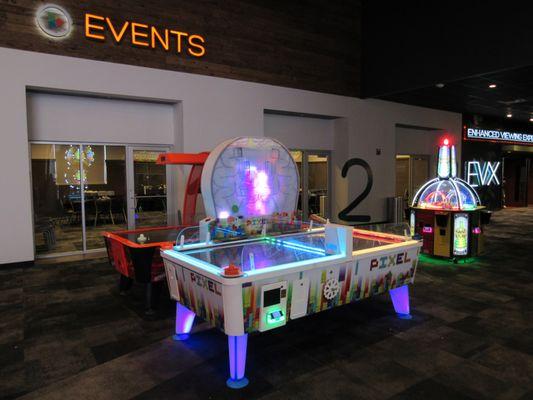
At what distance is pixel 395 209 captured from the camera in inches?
393

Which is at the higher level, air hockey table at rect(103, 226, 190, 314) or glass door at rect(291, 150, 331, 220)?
glass door at rect(291, 150, 331, 220)

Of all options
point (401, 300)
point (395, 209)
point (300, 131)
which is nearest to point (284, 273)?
point (401, 300)

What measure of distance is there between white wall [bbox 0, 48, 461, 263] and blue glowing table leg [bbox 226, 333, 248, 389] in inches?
180

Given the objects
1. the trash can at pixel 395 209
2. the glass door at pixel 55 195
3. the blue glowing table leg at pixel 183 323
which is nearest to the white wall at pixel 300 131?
the trash can at pixel 395 209

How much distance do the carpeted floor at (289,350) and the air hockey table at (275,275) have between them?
0.29m

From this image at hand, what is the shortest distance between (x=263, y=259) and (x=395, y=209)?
7648 mm

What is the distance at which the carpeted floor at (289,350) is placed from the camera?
258 cm

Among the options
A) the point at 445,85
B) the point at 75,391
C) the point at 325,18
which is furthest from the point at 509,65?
the point at 75,391

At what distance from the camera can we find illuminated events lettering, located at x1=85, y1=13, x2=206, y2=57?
20.3 ft

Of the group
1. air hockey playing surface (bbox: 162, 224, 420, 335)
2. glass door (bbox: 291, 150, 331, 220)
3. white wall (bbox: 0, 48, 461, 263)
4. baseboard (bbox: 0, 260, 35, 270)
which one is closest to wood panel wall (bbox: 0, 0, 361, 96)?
white wall (bbox: 0, 48, 461, 263)

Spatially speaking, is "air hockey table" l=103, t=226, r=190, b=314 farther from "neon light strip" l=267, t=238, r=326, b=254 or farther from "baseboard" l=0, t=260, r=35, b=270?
"baseboard" l=0, t=260, r=35, b=270

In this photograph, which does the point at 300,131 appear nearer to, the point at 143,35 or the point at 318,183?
the point at 318,183

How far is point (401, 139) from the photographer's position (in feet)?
36.0

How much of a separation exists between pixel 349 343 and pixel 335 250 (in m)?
0.79
